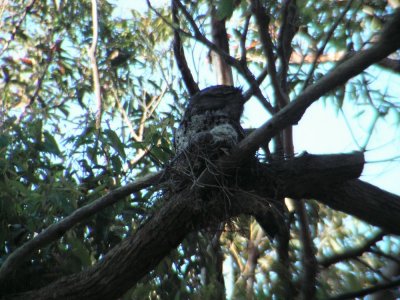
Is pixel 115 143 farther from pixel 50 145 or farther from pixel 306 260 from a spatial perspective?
pixel 306 260

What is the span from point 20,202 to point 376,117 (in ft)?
7.55

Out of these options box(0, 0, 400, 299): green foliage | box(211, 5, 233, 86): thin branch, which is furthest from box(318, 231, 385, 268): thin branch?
box(211, 5, 233, 86): thin branch

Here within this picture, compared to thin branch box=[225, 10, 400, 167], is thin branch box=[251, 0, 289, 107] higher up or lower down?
higher up

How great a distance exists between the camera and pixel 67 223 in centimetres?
335

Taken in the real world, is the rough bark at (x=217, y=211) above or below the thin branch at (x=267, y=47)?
below

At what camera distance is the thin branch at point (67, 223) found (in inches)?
132

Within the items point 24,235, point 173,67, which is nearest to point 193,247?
point 24,235

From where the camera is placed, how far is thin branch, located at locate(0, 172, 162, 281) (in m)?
3.35

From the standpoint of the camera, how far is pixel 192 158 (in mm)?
3441

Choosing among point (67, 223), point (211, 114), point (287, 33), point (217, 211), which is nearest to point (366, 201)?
point (217, 211)

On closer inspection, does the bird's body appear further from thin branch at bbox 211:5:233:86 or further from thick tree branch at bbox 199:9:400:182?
thick tree branch at bbox 199:9:400:182

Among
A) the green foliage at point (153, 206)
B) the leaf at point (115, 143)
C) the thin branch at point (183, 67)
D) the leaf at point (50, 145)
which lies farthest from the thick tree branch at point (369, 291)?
the thin branch at point (183, 67)

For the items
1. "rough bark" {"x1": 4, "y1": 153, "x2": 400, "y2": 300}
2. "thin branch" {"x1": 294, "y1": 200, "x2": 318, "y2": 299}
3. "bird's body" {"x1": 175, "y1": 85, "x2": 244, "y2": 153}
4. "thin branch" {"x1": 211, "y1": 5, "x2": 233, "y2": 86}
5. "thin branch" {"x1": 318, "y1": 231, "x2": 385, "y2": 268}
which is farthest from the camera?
"thin branch" {"x1": 211, "y1": 5, "x2": 233, "y2": 86}

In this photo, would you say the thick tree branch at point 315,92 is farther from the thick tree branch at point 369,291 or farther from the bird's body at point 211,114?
the thick tree branch at point 369,291
